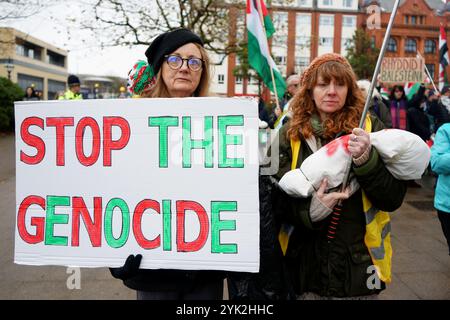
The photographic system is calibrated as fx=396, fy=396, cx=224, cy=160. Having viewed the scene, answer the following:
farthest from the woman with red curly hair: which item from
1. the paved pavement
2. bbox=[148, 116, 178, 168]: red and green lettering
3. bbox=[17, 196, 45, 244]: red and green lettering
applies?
the paved pavement

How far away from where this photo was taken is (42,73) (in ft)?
195

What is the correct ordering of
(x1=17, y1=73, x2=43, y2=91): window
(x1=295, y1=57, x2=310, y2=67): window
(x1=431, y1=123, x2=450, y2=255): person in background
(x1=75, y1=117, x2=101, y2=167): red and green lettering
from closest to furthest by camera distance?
1. (x1=75, y1=117, x2=101, y2=167): red and green lettering
2. (x1=431, y1=123, x2=450, y2=255): person in background
3. (x1=295, y1=57, x2=310, y2=67): window
4. (x1=17, y1=73, x2=43, y2=91): window

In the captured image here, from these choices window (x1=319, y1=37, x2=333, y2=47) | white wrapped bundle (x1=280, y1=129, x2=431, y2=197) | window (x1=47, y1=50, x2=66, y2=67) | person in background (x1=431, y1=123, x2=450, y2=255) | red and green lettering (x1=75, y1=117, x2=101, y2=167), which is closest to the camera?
white wrapped bundle (x1=280, y1=129, x2=431, y2=197)

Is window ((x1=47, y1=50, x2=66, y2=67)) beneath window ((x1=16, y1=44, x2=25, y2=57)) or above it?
above

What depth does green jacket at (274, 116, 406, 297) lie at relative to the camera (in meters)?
1.76

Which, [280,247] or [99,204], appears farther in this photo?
[280,247]

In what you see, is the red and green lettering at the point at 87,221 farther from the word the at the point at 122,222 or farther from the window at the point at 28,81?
the window at the point at 28,81

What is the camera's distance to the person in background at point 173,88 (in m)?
1.79

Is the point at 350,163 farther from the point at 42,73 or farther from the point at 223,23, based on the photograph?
the point at 42,73

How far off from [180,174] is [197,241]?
0.30 metres

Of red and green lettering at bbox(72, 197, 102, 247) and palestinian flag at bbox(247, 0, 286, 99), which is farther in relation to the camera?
palestinian flag at bbox(247, 0, 286, 99)

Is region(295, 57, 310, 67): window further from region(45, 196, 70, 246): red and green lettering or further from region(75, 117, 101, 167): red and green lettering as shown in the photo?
region(45, 196, 70, 246): red and green lettering
